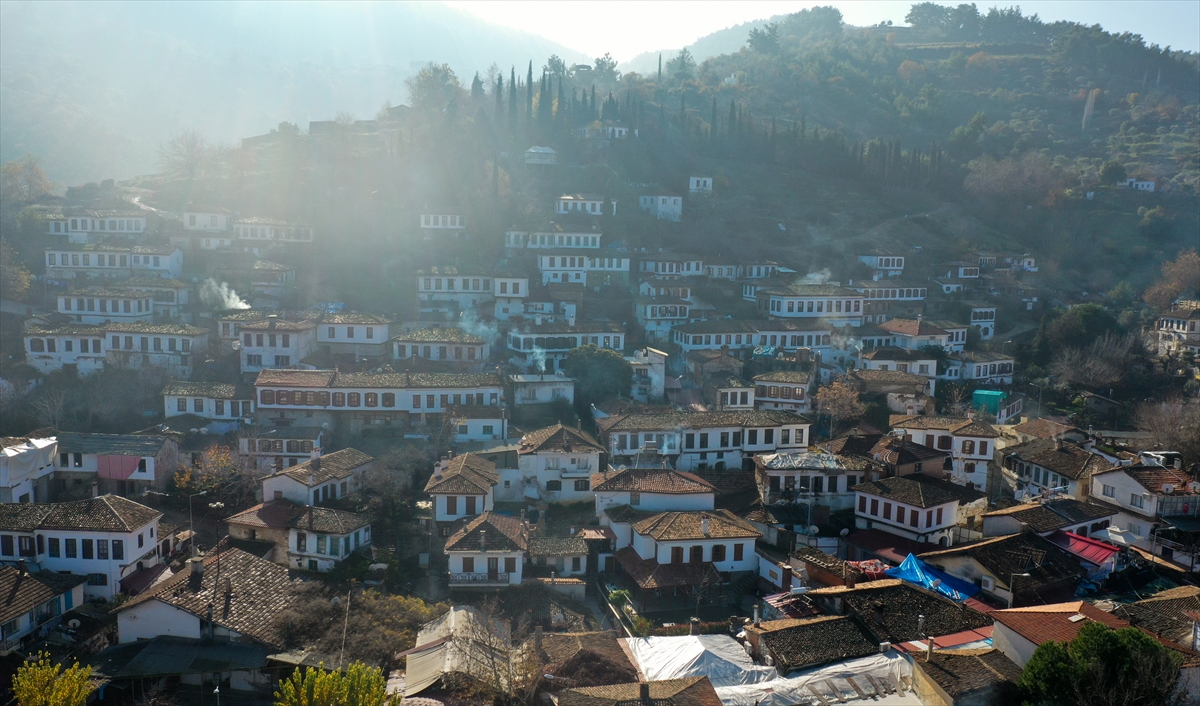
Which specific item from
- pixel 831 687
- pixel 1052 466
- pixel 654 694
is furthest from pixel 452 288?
pixel 831 687

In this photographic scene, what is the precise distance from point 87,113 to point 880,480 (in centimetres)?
10666

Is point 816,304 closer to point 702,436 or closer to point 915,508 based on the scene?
point 702,436

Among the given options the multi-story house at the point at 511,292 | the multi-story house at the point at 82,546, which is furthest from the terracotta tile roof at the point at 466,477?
the multi-story house at the point at 511,292

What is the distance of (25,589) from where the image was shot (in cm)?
2117

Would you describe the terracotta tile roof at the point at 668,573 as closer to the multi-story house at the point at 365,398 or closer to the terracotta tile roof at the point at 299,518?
the terracotta tile roof at the point at 299,518

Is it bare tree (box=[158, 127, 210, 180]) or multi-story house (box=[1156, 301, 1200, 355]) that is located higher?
bare tree (box=[158, 127, 210, 180])

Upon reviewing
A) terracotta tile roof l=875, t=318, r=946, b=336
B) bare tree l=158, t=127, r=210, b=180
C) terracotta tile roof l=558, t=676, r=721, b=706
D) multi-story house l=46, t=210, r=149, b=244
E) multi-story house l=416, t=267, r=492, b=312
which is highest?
bare tree l=158, t=127, r=210, b=180

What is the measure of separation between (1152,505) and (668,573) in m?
16.0

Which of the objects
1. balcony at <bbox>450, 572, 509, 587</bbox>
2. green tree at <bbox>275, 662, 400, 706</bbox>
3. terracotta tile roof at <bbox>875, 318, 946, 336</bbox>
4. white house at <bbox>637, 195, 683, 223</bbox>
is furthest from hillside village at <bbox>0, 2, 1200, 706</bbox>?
white house at <bbox>637, 195, 683, 223</bbox>

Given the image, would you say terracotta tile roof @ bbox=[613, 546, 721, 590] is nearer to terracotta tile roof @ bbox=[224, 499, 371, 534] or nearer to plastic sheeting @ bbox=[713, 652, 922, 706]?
plastic sheeting @ bbox=[713, 652, 922, 706]

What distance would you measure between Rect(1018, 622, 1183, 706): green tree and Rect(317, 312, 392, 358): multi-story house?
92.6ft

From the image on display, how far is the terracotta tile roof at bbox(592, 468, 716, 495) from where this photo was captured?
2744 cm

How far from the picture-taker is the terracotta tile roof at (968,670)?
57.9 ft

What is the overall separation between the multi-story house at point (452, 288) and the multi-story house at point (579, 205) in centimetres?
1200
